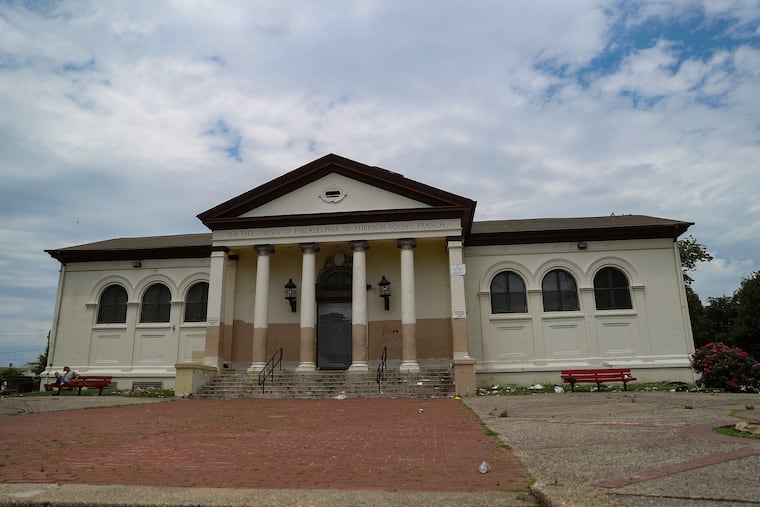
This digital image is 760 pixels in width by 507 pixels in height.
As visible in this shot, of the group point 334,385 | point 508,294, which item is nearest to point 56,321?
point 334,385

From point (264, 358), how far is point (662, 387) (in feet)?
45.6

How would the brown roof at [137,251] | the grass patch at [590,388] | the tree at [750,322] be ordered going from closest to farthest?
1. the grass patch at [590,388]
2. the brown roof at [137,251]
3. the tree at [750,322]

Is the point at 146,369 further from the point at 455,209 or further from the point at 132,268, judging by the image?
the point at 455,209

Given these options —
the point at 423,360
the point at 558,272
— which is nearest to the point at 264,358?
the point at 423,360

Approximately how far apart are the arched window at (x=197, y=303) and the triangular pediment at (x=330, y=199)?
390 centimetres

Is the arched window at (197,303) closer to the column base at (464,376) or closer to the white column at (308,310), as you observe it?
the white column at (308,310)

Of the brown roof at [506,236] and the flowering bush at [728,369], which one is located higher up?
the brown roof at [506,236]

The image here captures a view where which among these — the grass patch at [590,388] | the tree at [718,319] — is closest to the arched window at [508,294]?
the grass patch at [590,388]

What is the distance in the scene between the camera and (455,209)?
19.2 meters

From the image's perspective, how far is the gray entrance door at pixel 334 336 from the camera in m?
21.2

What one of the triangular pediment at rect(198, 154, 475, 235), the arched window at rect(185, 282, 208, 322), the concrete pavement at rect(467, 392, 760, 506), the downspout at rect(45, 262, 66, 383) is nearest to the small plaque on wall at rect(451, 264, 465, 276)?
the triangular pediment at rect(198, 154, 475, 235)

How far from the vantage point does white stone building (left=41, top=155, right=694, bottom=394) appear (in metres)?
19.5

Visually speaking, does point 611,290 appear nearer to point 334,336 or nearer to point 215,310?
point 334,336

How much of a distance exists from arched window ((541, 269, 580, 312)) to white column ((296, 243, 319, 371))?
29.9ft
